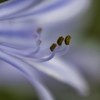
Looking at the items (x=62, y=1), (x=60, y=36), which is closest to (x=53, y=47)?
(x=60, y=36)

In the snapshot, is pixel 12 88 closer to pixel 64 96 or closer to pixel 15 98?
pixel 15 98

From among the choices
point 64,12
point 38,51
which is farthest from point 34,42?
point 64,12

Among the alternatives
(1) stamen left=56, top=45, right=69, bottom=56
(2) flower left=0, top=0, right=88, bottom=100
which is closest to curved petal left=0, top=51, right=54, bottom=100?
(2) flower left=0, top=0, right=88, bottom=100

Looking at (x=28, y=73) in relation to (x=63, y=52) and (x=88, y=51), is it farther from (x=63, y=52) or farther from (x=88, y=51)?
(x=88, y=51)

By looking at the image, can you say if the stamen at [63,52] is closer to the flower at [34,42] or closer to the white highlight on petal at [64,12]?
the flower at [34,42]

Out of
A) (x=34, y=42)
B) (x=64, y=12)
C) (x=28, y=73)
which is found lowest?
(x=28, y=73)

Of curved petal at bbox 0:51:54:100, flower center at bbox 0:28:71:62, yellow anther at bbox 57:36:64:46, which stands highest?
yellow anther at bbox 57:36:64:46

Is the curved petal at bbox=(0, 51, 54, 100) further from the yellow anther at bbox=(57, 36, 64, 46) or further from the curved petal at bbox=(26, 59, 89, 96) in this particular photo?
the yellow anther at bbox=(57, 36, 64, 46)

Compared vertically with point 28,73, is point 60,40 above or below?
above
